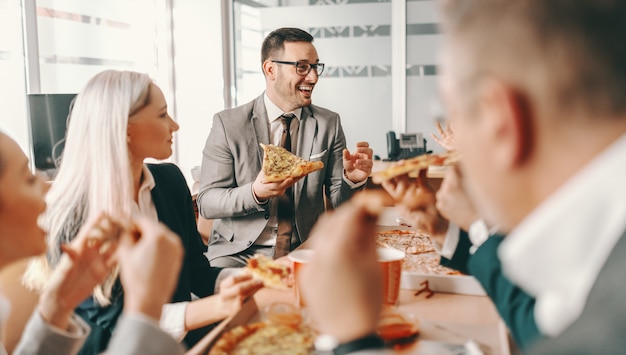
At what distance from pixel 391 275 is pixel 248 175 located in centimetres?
177

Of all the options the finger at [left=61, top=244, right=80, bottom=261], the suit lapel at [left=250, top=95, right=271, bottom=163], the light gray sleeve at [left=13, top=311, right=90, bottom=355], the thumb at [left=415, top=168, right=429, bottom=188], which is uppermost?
the suit lapel at [left=250, top=95, right=271, bottom=163]

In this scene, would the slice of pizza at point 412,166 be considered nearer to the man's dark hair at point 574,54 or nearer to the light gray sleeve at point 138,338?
the light gray sleeve at point 138,338

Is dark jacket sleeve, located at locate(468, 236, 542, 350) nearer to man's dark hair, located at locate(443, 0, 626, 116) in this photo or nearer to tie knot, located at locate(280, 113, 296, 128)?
man's dark hair, located at locate(443, 0, 626, 116)

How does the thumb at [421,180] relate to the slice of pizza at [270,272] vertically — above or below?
above

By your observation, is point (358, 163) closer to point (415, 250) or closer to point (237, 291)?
point (415, 250)

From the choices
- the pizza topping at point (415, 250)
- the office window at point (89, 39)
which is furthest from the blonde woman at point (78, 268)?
the office window at point (89, 39)

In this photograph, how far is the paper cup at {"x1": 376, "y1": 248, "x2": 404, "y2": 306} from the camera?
1.59 metres

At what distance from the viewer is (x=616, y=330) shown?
64cm

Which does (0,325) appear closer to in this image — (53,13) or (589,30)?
(589,30)

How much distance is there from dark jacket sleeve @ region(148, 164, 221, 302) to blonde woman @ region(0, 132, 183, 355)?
78 centimetres

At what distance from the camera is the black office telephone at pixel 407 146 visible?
5.30m

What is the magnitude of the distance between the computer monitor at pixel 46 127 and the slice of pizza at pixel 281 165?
1340 mm

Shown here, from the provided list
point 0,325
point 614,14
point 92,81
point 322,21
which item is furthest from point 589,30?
point 322,21

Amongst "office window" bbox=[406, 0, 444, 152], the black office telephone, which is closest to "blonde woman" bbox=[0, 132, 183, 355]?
the black office telephone
